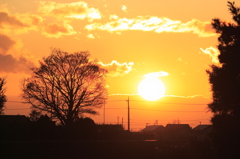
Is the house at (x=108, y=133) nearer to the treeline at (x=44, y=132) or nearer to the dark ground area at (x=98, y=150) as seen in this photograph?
the treeline at (x=44, y=132)

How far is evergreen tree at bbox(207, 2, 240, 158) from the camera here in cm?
1848

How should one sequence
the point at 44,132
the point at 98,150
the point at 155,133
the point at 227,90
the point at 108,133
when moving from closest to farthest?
the point at 227,90, the point at 98,150, the point at 44,132, the point at 108,133, the point at 155,133

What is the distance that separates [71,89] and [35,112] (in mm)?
5622

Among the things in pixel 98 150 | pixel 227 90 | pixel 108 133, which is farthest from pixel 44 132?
pixel 227 90

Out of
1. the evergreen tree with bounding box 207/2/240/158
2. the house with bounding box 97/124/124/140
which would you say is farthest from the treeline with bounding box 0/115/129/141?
the evergreen tree with bounding box 207/2/240/158

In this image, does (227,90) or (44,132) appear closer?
(227,90)

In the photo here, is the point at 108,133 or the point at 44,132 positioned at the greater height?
the point at 44,132

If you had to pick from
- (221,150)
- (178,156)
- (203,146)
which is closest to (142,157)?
(178,156)

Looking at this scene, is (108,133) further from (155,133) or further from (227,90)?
(155,133)

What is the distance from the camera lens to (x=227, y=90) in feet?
62.4

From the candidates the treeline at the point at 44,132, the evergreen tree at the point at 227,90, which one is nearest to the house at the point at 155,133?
the treeline at the point at 44,132

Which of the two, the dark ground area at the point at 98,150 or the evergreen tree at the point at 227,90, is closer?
the evergreen tree at the point at 227,90

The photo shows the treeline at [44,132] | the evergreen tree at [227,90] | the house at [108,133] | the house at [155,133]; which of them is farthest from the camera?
the house at [155,133]

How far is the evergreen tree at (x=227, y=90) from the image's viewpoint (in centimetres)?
1848
